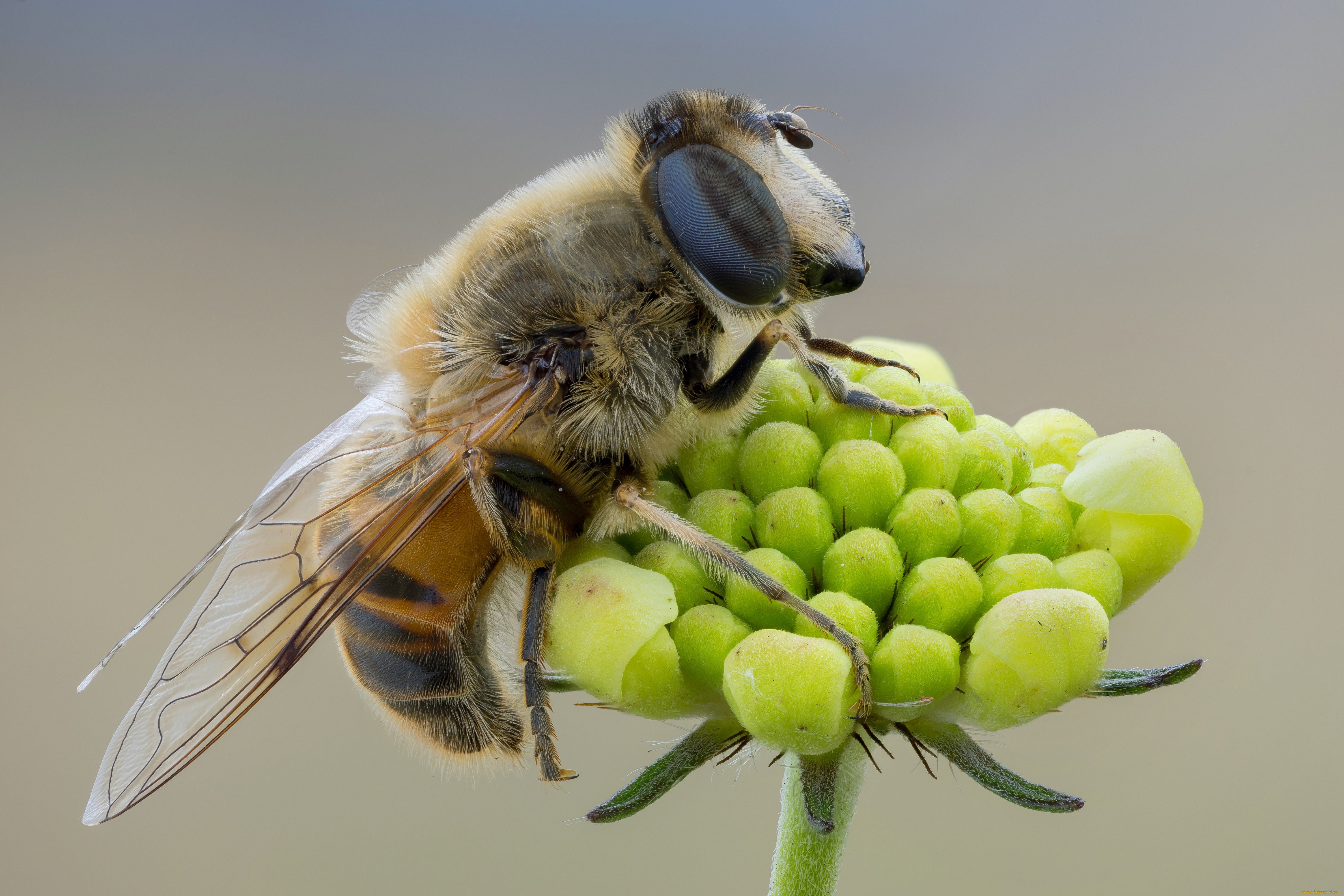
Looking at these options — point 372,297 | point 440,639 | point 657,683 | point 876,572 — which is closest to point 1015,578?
point 876,572

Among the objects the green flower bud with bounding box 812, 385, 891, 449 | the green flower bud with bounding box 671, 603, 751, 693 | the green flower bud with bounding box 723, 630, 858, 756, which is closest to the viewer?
the green flower bud with bounding box 723, 630, 858, 756

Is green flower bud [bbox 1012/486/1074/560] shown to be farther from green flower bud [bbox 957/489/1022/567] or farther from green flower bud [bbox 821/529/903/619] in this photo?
green flower bud [bbox 821/529/903/619]

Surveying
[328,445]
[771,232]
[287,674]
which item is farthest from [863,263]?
[287,674]

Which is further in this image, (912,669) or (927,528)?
(927,528)

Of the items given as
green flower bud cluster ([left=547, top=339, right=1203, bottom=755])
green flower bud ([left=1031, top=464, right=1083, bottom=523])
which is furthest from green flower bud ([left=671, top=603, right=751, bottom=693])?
green flower bud ([left=1031, top=464, right=1083, bottom=523])

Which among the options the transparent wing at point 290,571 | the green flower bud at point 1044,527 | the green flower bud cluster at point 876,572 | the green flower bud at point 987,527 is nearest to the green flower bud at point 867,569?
the green flower bud cluster at point 876,572

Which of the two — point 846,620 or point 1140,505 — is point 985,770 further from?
point 1140,505
